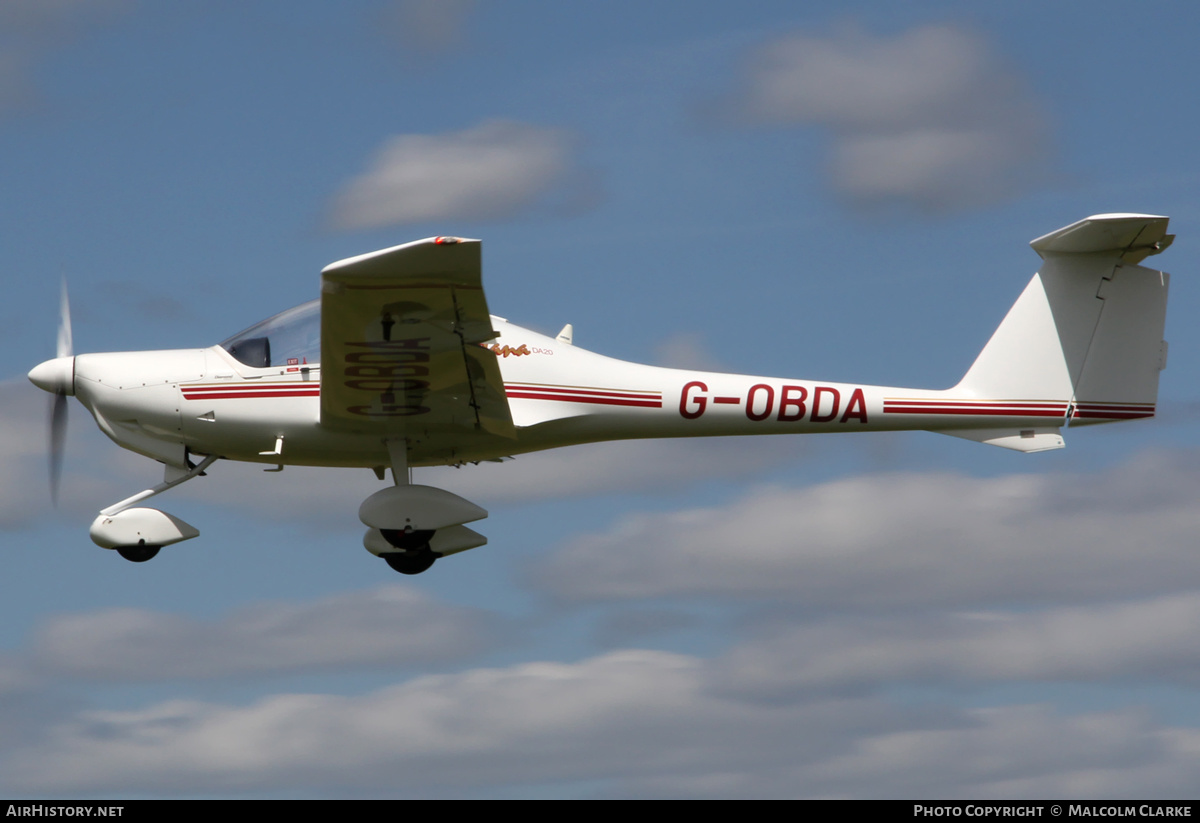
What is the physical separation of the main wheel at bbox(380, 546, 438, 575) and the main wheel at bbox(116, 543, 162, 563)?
2.23 m

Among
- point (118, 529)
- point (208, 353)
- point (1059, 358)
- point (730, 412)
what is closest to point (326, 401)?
point (208, 353)

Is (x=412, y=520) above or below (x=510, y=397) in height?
below

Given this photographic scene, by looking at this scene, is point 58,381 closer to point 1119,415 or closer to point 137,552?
point 137,552

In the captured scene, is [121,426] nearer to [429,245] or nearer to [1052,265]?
[429,245]

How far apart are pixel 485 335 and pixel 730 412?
2977 millimetres

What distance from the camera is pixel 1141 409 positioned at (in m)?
14.4

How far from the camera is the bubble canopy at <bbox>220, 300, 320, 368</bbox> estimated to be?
13555 millimetres

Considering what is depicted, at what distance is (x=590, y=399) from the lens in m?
13.9

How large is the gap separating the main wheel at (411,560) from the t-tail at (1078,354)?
5435mm

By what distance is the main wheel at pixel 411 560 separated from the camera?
14.0 metres

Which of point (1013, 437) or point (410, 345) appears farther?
point (1013, 437)

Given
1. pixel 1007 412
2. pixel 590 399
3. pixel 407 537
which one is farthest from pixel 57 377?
pixel 1007 412

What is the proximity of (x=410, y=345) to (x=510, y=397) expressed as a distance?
69.0 inches

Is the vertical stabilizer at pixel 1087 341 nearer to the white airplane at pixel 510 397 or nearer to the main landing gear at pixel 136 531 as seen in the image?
the white airplane at pixel 510 397
